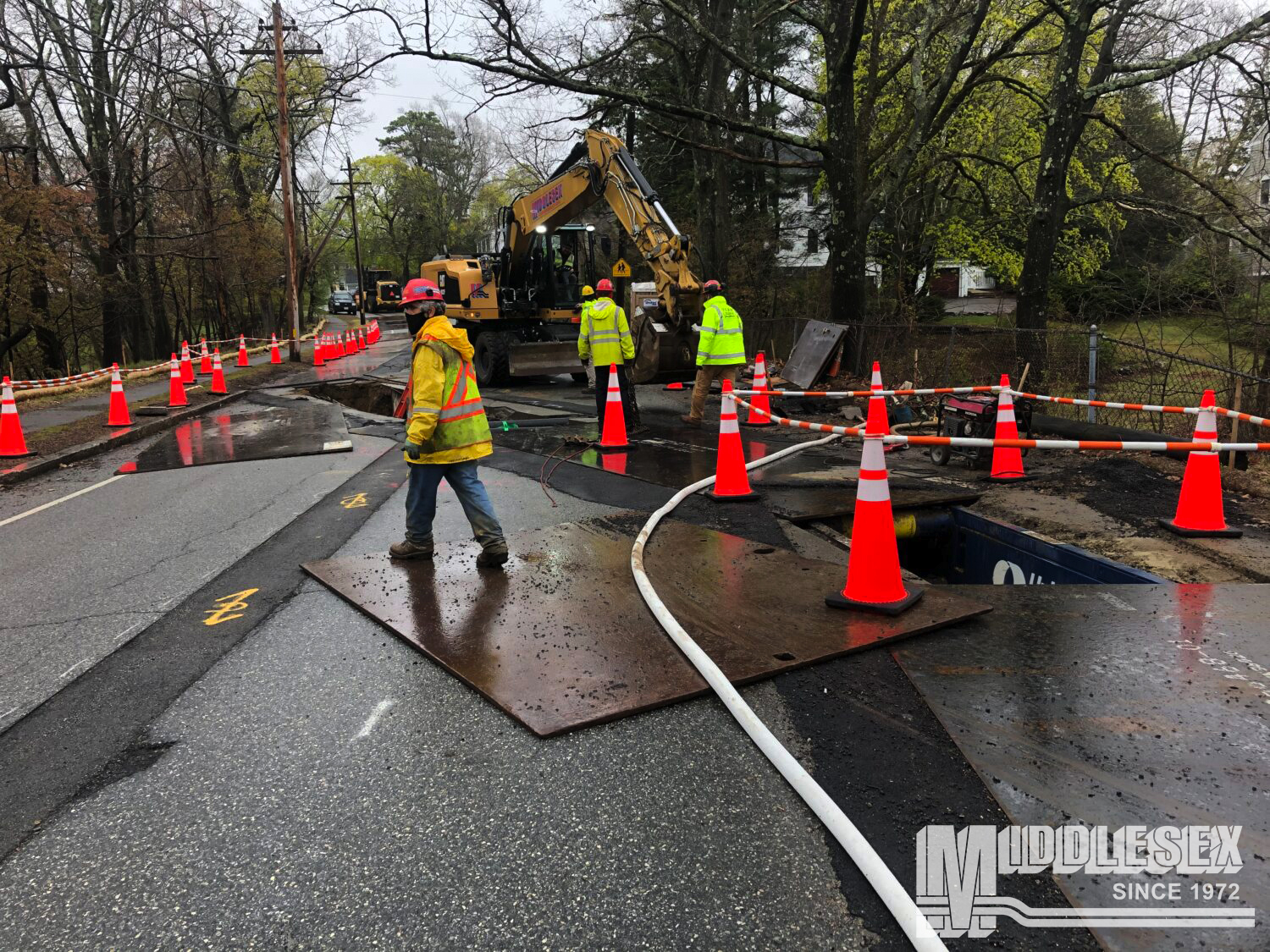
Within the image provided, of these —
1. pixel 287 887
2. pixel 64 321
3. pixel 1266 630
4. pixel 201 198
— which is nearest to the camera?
pixel 287 887

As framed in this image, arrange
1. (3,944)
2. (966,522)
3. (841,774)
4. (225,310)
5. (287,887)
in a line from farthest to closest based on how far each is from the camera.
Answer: (225,310) < (966,522) < (841,774) < (287,887) < (3,944)

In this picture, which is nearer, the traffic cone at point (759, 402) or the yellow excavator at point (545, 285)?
the traffic cone at point (759, 402)

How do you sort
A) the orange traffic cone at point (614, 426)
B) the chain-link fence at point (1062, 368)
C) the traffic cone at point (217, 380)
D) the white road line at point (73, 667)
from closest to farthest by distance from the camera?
the white road line at point (73, 667) → the orange traffic cone at point (614, 426) → the chain-link fence at point (1062, 368) → the traffic cone at point (217, 380)

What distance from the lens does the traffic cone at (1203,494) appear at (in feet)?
19.6

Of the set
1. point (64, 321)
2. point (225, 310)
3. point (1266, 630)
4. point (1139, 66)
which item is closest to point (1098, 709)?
point (1266, 630)

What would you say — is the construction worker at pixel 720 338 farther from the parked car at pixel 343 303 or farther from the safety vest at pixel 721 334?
the parked car at pixel 343 303

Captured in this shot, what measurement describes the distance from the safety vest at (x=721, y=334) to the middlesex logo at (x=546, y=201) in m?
5.73

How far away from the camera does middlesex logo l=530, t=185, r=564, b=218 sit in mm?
15188

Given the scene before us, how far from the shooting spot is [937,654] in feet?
13.1

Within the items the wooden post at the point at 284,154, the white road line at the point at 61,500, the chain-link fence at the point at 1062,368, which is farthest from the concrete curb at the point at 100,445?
the chain-link fence at the point at 1062,368

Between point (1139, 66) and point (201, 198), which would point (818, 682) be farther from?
point (201, 198)

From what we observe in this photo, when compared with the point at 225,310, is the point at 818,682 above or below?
below

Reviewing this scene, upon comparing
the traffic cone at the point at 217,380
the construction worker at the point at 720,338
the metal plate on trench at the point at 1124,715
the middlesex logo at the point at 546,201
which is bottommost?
the metal plate on trench at the point at 1124,715

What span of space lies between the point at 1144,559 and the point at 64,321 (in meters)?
34.7
